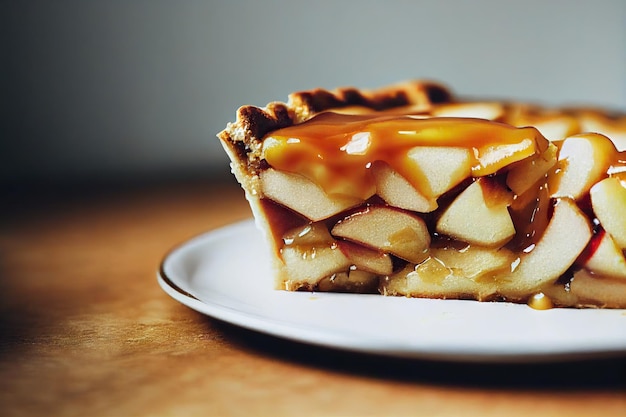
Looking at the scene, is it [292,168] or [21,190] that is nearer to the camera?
[292,168]

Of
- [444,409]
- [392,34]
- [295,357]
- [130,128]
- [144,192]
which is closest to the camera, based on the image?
[444,409]

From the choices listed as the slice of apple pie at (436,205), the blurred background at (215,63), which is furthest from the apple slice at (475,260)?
the blurred background at (215,63)

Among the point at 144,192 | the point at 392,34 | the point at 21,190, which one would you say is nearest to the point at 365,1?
the point at 392,34

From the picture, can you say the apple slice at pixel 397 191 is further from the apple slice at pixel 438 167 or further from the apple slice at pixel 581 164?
the apple slice at pixel 581 164

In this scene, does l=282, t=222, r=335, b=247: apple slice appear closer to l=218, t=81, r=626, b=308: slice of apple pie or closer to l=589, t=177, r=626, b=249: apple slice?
l=218, t=81, r=626, b=308: slice of apple pie

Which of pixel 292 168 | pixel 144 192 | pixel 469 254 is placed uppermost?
pixel 292 168

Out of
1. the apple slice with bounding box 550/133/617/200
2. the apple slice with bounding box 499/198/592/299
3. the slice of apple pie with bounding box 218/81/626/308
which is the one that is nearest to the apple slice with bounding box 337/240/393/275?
the slice of apple pie with bounding box 218/81/626/308

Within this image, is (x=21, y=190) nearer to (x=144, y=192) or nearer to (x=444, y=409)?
(x=144, y=192)
